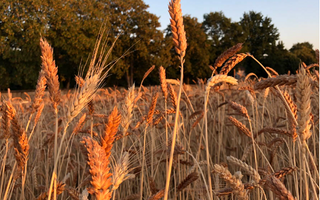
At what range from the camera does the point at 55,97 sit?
1027mm

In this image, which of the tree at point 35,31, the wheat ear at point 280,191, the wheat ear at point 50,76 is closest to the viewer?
the wheat ear at point 280,191

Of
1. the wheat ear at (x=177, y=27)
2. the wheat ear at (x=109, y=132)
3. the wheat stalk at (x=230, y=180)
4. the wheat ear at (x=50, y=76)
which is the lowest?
the wheat stalk at (x=230, y=180)

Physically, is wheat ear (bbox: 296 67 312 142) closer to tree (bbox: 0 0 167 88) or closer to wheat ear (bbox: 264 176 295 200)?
wheat ear (bbox: 264 176 295 200)

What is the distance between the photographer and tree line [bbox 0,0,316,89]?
2472 centimetres

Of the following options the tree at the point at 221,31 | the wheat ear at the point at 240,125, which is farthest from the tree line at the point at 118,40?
the wheat ear at the point at 240,125

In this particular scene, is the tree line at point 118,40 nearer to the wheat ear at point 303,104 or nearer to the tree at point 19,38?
the tree at point 19,38

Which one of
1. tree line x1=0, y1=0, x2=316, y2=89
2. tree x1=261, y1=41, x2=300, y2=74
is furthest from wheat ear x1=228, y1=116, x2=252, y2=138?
tree x1=261, y1=41, x2=300, y2=74

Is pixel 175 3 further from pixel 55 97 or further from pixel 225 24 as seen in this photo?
pixel 225 24

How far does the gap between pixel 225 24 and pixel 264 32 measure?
29.7 feet

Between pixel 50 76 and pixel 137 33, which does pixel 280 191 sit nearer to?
pixel 50 76

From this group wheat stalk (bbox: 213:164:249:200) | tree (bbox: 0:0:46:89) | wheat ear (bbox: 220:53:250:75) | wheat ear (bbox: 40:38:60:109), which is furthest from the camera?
tree (bbox: 0:0:46:89)

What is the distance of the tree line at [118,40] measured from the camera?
24719 mm

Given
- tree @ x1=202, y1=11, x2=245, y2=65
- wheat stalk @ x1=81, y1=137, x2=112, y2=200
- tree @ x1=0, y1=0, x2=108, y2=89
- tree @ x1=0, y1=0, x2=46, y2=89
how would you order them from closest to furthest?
wheat stalk @ x1=81, y1=137, x2=112, y2=200 < tree @ x1=0, y1=0, x2=46, y2=89 < tree @ x1=0, y1=0, x2=108, y2=89 < tree @ x1=202, y1=11, x2=245, y2=65

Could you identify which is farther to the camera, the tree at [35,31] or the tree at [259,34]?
the tree at [259,34]
